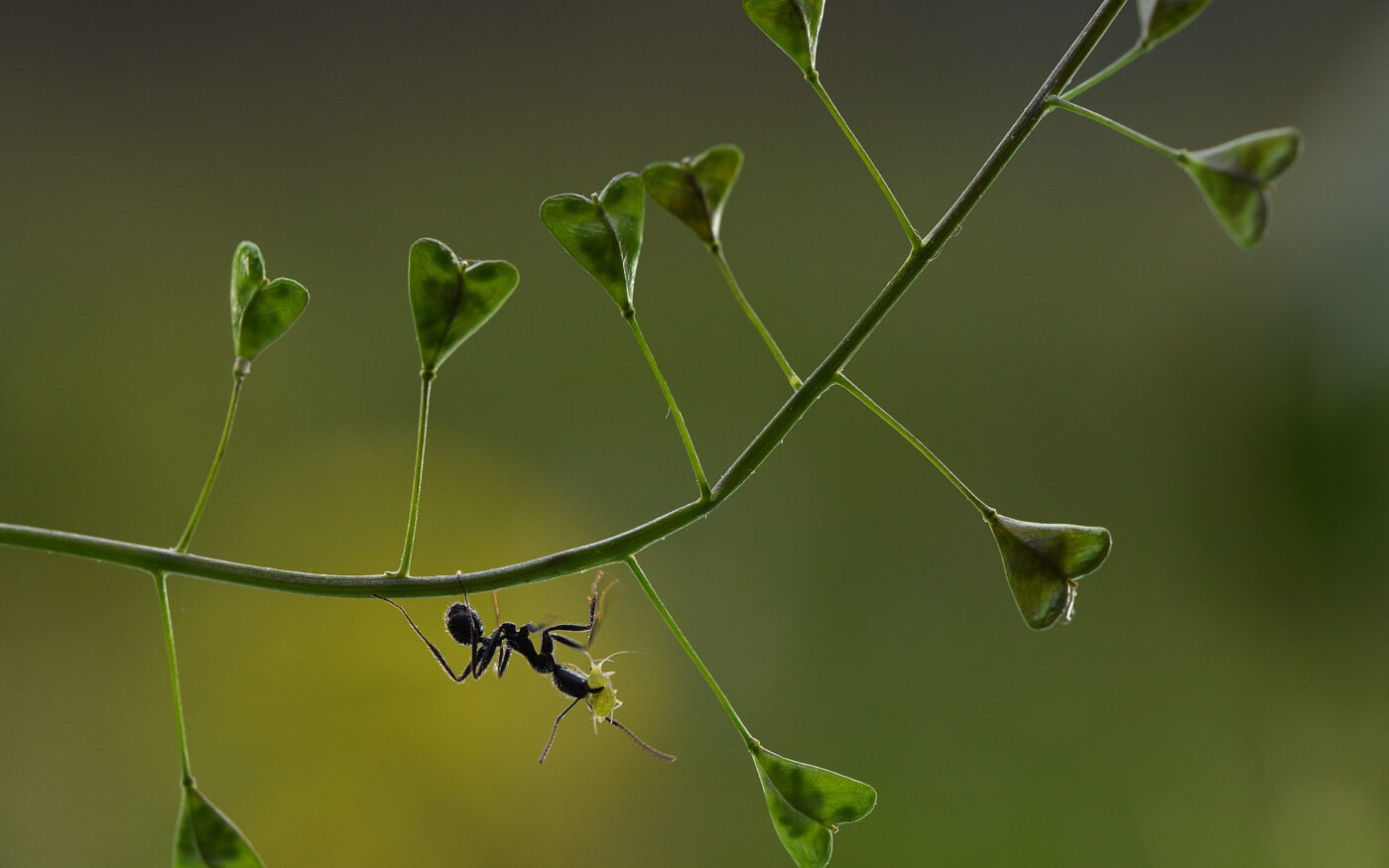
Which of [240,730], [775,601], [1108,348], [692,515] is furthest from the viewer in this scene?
[1108,348]

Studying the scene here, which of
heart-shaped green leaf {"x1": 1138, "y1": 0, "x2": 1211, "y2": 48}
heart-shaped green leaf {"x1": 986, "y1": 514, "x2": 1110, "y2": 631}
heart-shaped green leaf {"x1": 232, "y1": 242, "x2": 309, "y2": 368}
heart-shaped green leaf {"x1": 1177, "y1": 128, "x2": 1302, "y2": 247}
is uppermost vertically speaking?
heart-shaped green leaf {"x1": 1138, "y1": 0, "x2": 1211, "y2": 48}

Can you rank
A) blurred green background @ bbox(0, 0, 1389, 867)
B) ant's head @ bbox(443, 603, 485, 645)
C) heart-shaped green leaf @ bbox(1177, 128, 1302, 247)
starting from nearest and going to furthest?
heart-shaped green leaf @ bbox(1177, 128, 1302, 247)
ant's head @ bbox(443, 603, 485, 645)
blurred green background @ bbox(0, 0, 1389, 867)

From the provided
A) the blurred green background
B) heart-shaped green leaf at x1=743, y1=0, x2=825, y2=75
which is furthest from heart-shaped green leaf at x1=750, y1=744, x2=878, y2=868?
the blurred green background

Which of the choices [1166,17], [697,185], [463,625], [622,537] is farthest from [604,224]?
[463,625]

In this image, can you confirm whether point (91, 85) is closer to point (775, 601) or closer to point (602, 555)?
point (775, 601)

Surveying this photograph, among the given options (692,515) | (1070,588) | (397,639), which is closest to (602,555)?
(692,515)

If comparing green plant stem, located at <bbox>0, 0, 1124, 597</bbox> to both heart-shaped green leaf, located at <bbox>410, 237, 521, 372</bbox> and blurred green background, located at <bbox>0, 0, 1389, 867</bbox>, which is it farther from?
blurred green background, located at <bbox>0, 0, 1389, 867</bbox>
